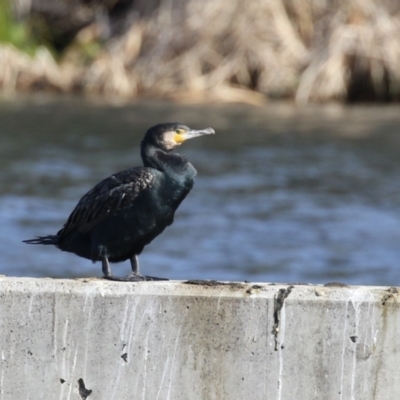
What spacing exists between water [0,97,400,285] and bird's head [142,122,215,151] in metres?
4.33

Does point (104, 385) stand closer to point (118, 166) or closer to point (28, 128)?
point (118, 166)

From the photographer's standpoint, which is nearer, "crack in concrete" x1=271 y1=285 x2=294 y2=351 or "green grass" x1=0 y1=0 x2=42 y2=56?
"crack in concrete" x1=271 y1=285 x2=294 y2=351

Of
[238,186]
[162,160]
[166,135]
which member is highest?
[238,186]

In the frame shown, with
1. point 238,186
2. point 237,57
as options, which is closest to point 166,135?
point 238,186

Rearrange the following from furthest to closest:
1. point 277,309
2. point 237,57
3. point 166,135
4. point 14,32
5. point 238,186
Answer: point 14,32
point 237,57
point 238,186
point 166,135
point 277,309

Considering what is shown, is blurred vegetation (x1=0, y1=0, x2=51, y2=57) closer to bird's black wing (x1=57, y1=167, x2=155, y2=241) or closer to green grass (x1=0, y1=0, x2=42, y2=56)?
green grass (x1=0, y1=0, x2=42, y2=56)

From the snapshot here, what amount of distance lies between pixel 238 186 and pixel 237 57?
619 centimetres

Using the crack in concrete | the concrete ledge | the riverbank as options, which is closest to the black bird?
the concrete ledge

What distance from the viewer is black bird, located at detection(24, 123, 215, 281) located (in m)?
4.84

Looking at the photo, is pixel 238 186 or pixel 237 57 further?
pixel 237 57

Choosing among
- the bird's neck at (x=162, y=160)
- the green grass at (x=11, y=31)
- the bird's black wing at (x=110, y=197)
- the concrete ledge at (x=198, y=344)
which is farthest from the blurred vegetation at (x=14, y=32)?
the concrete ledge at (x=198, y=344)

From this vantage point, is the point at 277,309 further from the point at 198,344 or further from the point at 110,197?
the point at 110,197

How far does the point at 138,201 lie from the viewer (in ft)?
15.9

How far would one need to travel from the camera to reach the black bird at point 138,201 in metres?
4.84
